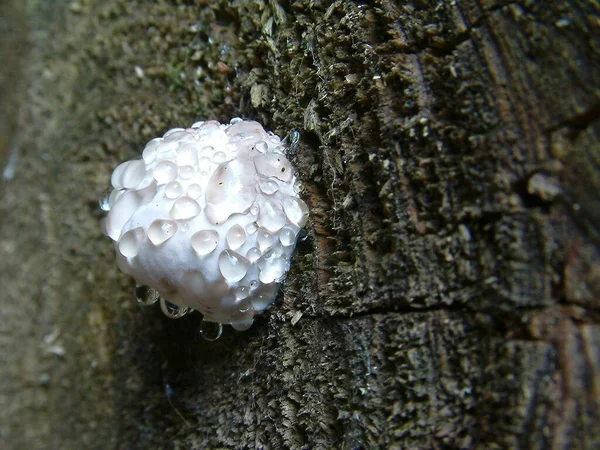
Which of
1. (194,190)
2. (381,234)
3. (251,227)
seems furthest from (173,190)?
(381,234)

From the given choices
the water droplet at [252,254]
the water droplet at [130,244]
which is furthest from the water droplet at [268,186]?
the water droplet at [130,244]

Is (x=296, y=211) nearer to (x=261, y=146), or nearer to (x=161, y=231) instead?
(x=261, y=146)

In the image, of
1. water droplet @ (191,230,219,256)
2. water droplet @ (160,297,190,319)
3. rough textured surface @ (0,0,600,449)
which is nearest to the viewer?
rough textured surface @ (0,0,600,449)

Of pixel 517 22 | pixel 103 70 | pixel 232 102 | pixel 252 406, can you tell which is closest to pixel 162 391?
pixel 252 406

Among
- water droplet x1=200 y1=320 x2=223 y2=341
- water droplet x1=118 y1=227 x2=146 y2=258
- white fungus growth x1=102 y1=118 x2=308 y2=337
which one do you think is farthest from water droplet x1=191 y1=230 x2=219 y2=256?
water droplet x1=200 y1=320 x2=223 y2=341

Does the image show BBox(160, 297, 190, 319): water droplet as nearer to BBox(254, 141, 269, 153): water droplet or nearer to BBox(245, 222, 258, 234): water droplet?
BBox(245, 222, 258, 234): water droplet

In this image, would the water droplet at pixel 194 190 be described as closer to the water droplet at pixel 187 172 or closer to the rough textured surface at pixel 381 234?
the water droplet at pixel 187 172

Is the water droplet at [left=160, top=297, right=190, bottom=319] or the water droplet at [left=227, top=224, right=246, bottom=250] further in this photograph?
the water droplet at [left=160, top=297, right=190, bottom=319]
